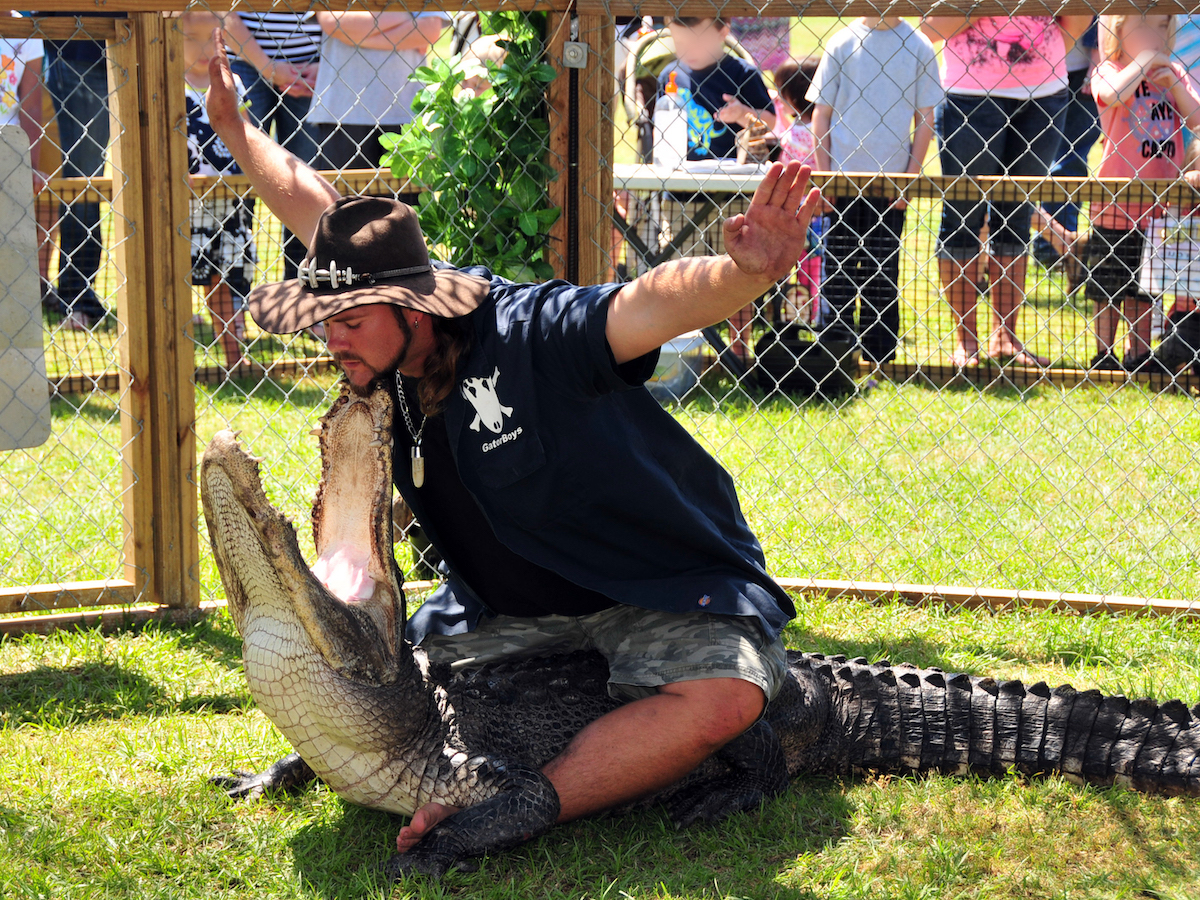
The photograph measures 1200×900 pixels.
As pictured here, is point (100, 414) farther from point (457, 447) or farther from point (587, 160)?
point (457, 447)

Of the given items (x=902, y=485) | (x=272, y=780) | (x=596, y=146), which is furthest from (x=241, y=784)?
(x=902, y=485)

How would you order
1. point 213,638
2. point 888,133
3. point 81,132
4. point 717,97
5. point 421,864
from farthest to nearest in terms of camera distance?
point 81,132, point 717,97, point 888,133, point 213,638, point 421,864

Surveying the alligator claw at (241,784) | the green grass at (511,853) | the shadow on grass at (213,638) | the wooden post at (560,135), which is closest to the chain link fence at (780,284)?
the wooden post at (560,135)

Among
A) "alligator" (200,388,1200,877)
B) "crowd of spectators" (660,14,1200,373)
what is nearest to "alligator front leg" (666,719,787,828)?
"alligator" (200,388,1200,877)

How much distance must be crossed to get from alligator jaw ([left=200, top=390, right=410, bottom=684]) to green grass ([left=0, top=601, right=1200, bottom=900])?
39cm

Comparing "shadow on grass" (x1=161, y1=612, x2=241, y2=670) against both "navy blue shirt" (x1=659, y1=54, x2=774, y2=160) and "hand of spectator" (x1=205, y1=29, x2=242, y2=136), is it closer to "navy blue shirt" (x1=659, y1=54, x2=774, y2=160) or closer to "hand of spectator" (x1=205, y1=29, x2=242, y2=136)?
"hand of spectator" (x1=205, y1=29, x2=242, y2=136)

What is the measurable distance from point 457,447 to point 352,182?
3.01m

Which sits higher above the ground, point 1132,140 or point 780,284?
point 1132,140

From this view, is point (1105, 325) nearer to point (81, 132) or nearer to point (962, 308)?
point (962, 308)

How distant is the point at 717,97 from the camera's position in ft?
18.7

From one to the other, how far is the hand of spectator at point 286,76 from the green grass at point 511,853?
3.32 meters

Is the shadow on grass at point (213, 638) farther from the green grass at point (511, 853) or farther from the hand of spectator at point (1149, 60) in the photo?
the hand of spectator at point (1149, 60)

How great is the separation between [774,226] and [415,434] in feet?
2.81

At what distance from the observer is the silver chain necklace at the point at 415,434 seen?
219 cm
